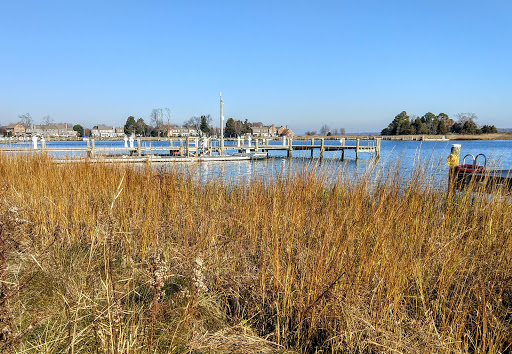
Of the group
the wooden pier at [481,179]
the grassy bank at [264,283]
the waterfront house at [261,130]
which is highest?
the waterfront house at [261,130]

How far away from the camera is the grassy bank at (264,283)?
1.44 meters

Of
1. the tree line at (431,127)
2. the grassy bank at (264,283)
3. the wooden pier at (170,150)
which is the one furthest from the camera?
the tree line at (431,127)

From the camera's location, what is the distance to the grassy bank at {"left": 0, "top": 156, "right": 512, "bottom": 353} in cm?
144

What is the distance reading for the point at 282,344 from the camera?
168 cm

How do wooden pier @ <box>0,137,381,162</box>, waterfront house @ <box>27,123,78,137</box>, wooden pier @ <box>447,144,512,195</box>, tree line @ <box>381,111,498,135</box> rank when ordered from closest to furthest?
1. wooden pier @ <box>447,144,512,195</box>
2. wooden pier @ <box>0,137,381,162</box>
3. tree line @ <box>381,111,498,135</box>
4. waterfront house @ <box>27,123,78,137</box>

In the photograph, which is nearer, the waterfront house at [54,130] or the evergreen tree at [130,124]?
the evergreen tree at [130,124]

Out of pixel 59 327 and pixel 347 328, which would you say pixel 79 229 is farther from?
pixel 347 328

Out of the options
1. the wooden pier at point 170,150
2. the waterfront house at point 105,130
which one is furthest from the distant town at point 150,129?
the wooden pier at point 170,150

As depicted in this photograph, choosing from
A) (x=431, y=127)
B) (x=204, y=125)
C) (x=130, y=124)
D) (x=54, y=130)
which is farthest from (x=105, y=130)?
(x=431, y=127)

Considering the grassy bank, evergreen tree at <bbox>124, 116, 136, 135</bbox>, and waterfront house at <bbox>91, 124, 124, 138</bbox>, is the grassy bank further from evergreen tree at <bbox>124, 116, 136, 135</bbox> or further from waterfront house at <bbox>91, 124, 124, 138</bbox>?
waterfront house at <bbox>91, 124, 124, 138</bbox>

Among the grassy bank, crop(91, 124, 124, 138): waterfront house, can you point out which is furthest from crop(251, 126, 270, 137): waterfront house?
the grassy bank

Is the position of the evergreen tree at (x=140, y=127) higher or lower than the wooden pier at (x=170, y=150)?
higher

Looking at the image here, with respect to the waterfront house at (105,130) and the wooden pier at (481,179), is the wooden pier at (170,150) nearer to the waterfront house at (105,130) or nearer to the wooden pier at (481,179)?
A: the wooden pier at (481,179)

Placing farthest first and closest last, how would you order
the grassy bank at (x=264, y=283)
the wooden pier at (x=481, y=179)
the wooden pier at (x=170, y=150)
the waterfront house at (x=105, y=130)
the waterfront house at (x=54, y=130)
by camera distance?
the waterfront house at (x=105, y=130), the waterfront house at (x=54, y=130), the wooden pier at (x=170, y=150), the wooden pier at (x=481, y=179), the grassy bank at (x=264, y=283)
